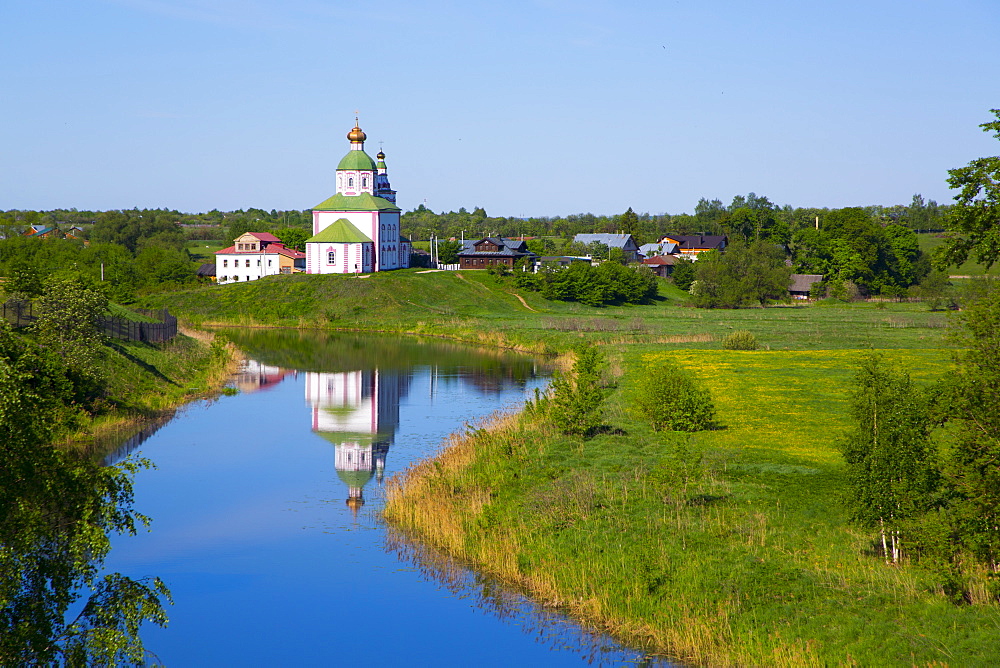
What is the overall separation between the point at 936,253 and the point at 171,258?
98.9m

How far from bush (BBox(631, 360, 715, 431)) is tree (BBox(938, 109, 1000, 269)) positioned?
40.5 feet

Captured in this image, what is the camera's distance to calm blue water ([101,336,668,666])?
743 inches

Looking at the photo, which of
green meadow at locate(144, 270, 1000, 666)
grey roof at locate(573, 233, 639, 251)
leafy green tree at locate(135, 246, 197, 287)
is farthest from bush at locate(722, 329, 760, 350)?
grey roof at locate(573, 233, 639, 251)

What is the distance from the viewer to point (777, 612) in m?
17.5

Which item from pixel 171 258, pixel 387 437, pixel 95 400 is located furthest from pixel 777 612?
pixel 171 258

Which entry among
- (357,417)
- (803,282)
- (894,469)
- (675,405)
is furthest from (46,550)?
(803,282)

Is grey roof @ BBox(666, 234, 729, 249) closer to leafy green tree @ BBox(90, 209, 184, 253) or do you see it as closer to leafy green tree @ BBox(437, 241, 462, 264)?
leafy green tree @ BBox(437, 241, 462, 264)

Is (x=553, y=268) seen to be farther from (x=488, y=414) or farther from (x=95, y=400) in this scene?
(x=95, y=400)

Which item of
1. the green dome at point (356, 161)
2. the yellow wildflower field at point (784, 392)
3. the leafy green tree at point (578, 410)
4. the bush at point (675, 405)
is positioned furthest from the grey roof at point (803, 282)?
the leafy green tree at point (578, 410)

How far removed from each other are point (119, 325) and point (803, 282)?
90434 millimetres

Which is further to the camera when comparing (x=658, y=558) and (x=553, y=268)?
(x=553, y=268)

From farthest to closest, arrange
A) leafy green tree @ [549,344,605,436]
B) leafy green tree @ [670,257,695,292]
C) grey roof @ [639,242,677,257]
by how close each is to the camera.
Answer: grey roof @ [639,242,677,257] < leafy green tree @ [670,257,695,292] < leafy green tree @ [549,344,605,436]

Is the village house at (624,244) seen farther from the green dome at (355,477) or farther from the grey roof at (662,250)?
the green dome at (355,477)

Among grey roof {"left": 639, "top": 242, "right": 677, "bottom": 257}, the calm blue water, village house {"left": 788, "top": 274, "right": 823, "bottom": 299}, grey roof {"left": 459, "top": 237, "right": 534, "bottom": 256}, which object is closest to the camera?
the calm blue water
